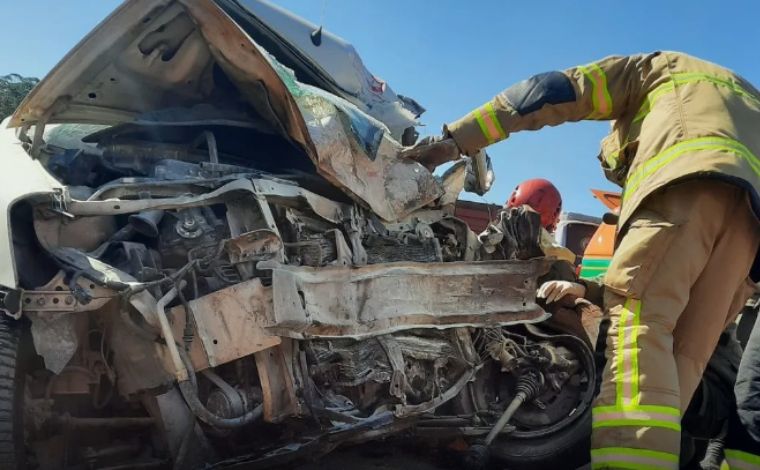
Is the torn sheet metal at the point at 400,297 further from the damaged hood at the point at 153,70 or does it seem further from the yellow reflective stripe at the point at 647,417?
the yellow reflective stripe at the point at 647,417

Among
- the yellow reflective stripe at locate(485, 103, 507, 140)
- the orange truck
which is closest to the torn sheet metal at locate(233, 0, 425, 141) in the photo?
the yellow reflective stripe at locate(485, 103, 507, 140)

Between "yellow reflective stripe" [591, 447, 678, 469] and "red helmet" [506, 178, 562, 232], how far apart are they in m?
3.62

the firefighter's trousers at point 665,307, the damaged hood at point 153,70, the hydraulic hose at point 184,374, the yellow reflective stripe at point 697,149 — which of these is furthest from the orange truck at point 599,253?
the hydraulic hose at point 184,374

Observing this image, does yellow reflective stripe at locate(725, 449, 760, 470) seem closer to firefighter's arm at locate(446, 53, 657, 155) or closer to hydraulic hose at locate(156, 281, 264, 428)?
firefighter's arm at locate(446, 53, 657, 155)

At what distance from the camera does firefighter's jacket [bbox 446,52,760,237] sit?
90.4 inches

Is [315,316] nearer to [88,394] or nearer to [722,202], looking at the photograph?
[88,394]

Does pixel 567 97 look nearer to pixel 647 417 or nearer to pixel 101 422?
pixel 647 417

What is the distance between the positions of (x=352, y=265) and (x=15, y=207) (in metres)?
1.14

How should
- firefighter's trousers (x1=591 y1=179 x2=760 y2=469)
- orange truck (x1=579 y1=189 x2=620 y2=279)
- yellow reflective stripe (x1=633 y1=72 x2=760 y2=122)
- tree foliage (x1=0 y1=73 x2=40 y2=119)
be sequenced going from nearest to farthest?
firefighter's trousers (x1=591 y1=179 x2=760 y2=469), yellow reflective stripe (x1=633 y1=72 x2=760 y2=122), orange truck (x1=579 y1=189 x2=620 y2=279), tree foliage (x1=0 y1=73 x2=40 y2=119)

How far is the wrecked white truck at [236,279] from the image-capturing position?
218 cm

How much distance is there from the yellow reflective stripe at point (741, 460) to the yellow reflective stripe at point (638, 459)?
57 cm

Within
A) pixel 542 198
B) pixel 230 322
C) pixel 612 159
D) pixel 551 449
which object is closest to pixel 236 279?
pixel 230 322

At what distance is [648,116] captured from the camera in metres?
2.52

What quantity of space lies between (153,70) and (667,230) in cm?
210
